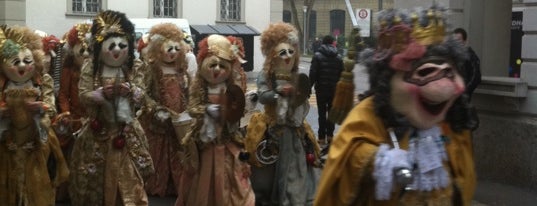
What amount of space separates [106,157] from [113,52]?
95cm

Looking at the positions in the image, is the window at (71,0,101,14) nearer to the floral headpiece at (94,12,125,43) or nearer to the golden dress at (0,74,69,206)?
the floral headpiece at (94,12,125,43)

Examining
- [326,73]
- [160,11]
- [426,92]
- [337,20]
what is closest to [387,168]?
[426,92]

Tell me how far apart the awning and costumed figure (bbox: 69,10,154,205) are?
21.2 metres

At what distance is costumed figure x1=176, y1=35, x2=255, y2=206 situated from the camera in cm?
741

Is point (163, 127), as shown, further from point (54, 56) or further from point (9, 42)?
point (9, 42)

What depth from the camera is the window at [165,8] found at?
100 feet

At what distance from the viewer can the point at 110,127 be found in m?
7.71

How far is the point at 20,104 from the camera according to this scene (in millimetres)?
7105

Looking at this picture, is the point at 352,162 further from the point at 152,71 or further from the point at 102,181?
the point at 152,71

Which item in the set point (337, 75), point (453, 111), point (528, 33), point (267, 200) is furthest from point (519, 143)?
point (453, 111)

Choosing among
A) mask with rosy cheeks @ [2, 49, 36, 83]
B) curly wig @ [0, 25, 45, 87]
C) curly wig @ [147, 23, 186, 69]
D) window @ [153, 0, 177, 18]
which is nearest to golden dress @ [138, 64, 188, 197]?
curly wig @ [147, 23, 186, 69]

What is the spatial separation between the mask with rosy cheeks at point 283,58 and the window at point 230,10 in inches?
936

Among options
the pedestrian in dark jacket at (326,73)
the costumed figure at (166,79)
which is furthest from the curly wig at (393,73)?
the pedestrian in dark jacket at (326,73)

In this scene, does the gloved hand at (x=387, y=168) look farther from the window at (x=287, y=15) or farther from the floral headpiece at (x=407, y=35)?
the window at (x=287, y=15)
